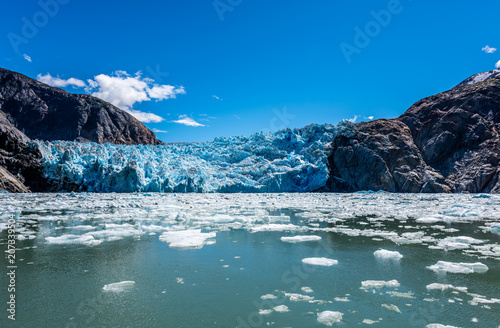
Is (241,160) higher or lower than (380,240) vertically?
higher

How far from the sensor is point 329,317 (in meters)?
2.95

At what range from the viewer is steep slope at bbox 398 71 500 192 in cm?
3773

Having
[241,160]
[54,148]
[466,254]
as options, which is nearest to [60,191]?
[54,148]

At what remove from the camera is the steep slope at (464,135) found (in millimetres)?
37734

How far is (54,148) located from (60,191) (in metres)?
4.79

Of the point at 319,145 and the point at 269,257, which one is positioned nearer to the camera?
the point at 269,257

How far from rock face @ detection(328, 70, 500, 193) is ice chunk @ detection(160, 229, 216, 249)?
35.0 m

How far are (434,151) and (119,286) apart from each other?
47.8 meters

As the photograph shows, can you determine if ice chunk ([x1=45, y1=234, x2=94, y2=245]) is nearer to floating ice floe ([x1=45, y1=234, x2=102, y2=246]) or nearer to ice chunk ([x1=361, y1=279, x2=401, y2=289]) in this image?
floating ice floe ([x1=45, y1=234, x2=102, y2=246])

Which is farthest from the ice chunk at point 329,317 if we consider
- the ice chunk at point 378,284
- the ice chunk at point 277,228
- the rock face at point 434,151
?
the rock face at point 434,151

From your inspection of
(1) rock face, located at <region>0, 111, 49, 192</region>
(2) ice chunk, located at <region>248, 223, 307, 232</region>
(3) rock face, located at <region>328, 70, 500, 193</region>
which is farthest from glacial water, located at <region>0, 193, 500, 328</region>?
(3) rock face, located at <region>328, 70, 500, 193</region>

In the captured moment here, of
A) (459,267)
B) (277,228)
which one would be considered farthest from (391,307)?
(277,228)

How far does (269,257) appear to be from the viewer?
5.29m

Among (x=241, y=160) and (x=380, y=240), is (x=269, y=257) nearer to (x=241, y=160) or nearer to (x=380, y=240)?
(x=380, y=240)
